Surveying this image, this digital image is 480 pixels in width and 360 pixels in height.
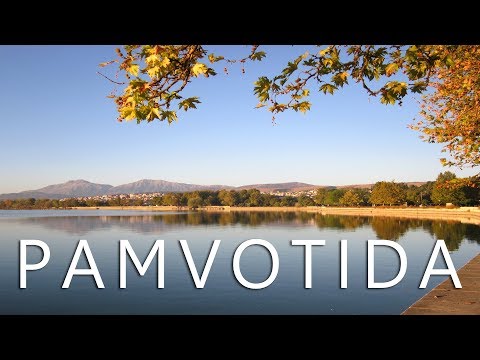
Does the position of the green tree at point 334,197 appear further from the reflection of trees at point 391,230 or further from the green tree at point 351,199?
the reflection of trees at point 391,230

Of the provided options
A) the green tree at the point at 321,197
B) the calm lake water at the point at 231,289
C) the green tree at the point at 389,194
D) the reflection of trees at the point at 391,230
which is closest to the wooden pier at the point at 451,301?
the calm lake water at the point at 231,289

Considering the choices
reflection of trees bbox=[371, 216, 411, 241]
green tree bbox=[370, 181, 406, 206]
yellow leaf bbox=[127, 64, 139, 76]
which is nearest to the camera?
yellow leaf bbox=[127, 64, 139, 76]

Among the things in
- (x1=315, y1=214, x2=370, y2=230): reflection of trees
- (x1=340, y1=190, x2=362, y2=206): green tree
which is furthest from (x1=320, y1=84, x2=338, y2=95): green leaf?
(x1=340, y1=190, x2=362, y2=206): green tree

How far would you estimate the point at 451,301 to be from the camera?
839 cm

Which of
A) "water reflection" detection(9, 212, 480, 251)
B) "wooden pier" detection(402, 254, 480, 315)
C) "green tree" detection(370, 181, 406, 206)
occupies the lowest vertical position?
"water reflection" detection(9, 212, 480, 251)

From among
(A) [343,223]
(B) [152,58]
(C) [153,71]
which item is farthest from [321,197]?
(B) [152,58]

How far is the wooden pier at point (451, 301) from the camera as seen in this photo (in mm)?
7694

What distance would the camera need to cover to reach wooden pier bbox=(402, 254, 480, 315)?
769 centimetres

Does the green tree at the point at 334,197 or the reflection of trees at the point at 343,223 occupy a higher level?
the green tree at the point at 334,197

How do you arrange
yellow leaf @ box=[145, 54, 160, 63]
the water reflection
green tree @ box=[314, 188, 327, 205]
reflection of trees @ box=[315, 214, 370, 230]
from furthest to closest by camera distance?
green tree @ box=[314, 188, 327, 205] < reflection of trees @ box=[315, 214, 370, 230] < the water reflection < yellow leaf @ box=[145, 54, 160, 63]

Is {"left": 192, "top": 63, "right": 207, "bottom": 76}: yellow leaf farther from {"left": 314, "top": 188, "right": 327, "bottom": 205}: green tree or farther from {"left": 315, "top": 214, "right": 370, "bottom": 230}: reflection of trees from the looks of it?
{"left": 314, "top": 188, "right": 327, "bottom": 205}: green tree

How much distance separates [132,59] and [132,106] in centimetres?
45
